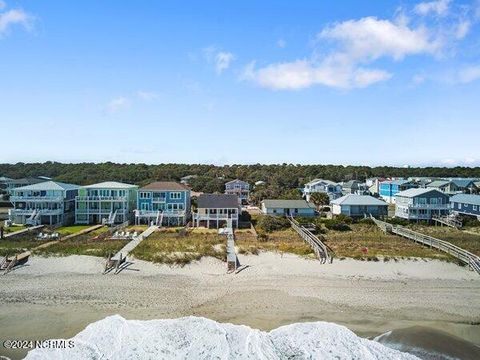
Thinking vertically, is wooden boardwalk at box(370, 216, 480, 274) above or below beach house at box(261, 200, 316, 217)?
below

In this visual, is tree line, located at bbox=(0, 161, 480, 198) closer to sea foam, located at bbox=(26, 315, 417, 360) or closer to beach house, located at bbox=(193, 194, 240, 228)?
beach house, located at bbox=(193, 194, 240, 228)

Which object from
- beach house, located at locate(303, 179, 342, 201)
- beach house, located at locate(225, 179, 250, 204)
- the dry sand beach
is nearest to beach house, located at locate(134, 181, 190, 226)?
the dry sand beach

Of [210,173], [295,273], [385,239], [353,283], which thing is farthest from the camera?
[210,173]

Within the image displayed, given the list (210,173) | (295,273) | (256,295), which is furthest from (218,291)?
(210,173)

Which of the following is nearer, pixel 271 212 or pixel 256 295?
pixel 256 295

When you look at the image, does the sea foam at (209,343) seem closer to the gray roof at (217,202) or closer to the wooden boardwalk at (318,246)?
the wooden boardwalk at (318,246)

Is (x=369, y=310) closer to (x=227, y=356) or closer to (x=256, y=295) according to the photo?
(x=256, y=295)
